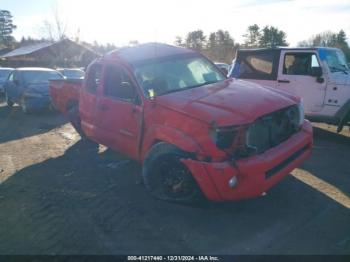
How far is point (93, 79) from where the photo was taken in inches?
237

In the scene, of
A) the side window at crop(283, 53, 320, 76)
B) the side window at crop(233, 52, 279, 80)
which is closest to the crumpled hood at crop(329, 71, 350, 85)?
the side window at crop(283, 53, 320, 76)

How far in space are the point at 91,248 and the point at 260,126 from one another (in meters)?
2.32

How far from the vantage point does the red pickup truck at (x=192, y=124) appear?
3613mm

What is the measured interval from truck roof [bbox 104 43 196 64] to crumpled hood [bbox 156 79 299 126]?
950 millimetres

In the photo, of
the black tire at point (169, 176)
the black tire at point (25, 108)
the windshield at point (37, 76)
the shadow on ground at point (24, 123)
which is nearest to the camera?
the black tire at point (169, 176)

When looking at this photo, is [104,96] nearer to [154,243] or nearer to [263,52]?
[154,243]

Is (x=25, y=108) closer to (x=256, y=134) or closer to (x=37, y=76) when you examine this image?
(x=37, y=76)

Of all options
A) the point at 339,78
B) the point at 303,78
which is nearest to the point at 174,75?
the point at 303,78

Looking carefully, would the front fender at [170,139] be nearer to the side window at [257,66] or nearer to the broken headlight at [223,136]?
the broken headlight at [223,136]

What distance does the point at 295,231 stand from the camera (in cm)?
360

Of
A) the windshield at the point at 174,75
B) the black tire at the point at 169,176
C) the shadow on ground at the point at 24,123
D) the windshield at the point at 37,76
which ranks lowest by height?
the shadow on ground at the point at 24,123

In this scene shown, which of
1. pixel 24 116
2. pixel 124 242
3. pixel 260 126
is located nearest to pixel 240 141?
pixel 260 126

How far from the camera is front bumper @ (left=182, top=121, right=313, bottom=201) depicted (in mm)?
3504

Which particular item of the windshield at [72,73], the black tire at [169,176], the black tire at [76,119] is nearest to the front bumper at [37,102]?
the black tire at [76,119]
